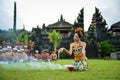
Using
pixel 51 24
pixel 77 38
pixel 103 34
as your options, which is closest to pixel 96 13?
pixel 103 34

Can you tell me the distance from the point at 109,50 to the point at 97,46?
4.82 ft

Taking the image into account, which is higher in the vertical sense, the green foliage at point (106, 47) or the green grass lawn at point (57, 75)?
the green foliage at point (106, 47)

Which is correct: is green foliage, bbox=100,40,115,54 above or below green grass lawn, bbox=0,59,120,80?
above

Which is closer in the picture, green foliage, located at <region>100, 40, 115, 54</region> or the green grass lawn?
the green grass lawn

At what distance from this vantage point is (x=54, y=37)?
138ft

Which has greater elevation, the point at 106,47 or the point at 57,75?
the point at 106,47

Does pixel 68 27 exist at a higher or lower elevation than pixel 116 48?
higher

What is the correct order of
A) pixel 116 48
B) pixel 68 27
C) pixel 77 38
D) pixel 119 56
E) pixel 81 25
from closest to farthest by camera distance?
pixel 77 38
pixel 119 56
pixel 116 48
pixel 81 25
pixel 68 27

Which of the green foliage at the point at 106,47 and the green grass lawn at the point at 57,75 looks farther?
the green foliage at the point at 106,47

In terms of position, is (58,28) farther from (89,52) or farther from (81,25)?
(89,52)

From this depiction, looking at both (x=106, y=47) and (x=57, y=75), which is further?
(x=106, y=47)

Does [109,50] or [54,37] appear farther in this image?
[54,37]

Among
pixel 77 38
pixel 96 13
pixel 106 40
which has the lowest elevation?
pixel 77 38

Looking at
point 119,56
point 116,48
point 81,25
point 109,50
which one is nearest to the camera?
point 119,56
